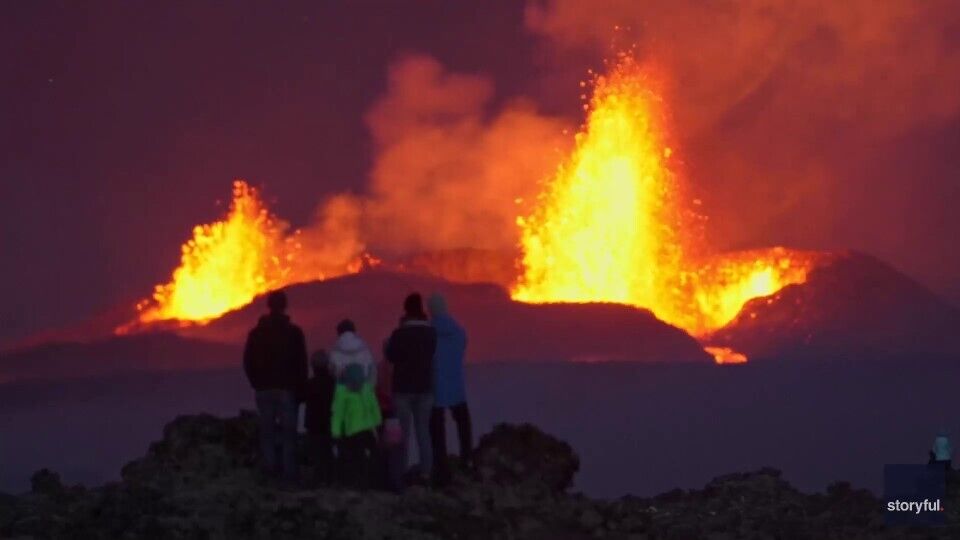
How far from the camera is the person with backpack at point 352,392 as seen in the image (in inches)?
712

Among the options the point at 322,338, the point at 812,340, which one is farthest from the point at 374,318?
the point at 812,340

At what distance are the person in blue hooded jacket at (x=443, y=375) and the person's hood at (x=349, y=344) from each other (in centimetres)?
77

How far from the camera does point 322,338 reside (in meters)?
65.2

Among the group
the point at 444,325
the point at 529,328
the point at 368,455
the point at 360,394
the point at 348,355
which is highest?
the point at 529,328

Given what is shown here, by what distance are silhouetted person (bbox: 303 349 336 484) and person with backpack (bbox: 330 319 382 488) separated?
0.82ft

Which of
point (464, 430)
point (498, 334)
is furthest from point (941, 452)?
point (498, 334)

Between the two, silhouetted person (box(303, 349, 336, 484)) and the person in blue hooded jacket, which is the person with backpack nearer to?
silhouetted person (box(303, 349, 336, 484))

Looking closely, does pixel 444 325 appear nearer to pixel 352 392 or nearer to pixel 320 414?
pixel 352 392

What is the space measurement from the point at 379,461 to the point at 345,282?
174ft

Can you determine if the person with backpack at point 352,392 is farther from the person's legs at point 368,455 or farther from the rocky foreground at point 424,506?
the rocky foreground at point 424,506

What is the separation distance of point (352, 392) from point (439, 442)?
38.4 inches

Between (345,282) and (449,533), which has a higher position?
(345,282)

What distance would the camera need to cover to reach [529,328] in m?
65.5

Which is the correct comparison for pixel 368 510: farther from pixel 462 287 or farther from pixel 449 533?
pixel 462 287
